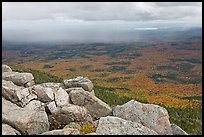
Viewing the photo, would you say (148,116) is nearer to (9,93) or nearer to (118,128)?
(118,128)

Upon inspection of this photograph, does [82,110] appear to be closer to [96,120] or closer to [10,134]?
[96,120]

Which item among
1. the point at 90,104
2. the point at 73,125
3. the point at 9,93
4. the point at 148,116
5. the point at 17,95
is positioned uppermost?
the point at 9,93

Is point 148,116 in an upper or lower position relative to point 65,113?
lower

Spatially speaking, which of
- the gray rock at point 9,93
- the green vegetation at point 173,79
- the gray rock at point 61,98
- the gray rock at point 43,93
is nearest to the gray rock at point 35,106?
the gray rock at point 43,93

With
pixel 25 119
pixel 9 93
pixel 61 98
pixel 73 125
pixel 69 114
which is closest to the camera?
pixel 25 119

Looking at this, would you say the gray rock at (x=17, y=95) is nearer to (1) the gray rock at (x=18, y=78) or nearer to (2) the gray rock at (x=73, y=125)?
(1) the gray rock at (x=18, y=78)

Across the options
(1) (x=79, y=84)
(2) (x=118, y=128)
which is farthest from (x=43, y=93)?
(2) (x=118, y=128)
